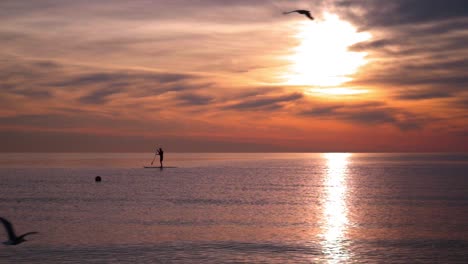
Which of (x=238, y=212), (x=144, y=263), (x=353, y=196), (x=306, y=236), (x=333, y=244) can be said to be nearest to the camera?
(x=144, y=263)

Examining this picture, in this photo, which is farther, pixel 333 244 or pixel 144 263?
pixel 333 244

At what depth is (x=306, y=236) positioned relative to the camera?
34.7 meters

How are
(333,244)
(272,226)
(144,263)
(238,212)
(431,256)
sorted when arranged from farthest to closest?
(238,212) → (272,226) → (333,244) → (431,256) → (144,263)

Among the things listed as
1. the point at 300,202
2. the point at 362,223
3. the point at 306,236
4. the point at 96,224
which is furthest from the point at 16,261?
the point at 300,202

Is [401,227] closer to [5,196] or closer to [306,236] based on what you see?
[306,236]

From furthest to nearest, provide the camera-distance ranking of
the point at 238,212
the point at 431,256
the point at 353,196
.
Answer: the point at 353,196, the point at 238,212, the point at 431,256

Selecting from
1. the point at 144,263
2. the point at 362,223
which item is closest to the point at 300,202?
the point at 362,223

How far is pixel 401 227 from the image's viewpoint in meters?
39.0

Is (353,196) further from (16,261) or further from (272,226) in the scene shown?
(16,261)

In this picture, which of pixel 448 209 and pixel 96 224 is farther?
pixel 448 209

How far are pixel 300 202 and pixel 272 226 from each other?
689 inches

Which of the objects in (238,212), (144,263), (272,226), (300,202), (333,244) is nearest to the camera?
(144,263)

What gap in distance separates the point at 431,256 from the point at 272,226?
12.2m

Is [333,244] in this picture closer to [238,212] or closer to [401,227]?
[401,227]
